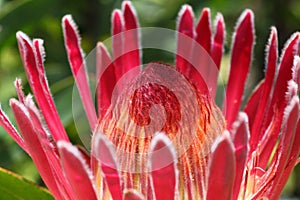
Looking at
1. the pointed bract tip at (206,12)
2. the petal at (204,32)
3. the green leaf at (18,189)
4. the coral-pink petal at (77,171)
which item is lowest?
the green leaf at (18,189)

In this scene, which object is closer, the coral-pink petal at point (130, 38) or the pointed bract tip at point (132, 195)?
the pointed bract tip at point (132, 195)

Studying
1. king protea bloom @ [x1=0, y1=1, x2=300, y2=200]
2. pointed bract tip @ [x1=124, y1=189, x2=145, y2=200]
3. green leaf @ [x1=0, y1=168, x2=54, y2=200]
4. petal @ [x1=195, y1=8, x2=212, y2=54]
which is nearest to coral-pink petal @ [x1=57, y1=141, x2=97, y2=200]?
king protea bloom @ [x1=0, y1=1, x2=300, y2=200]

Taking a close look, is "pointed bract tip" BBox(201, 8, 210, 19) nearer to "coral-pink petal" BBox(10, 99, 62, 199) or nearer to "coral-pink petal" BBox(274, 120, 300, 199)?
"coral-pink petal" BBox(274, 120, 300, 199)

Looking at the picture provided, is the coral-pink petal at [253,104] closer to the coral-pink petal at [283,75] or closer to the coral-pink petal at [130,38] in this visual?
the coral-pink petal at [283,75]

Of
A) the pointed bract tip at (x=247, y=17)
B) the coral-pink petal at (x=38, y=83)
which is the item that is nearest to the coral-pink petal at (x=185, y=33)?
the pointed bract tip at (x=247, y=17)

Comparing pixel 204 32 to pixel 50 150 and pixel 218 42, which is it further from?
pixel 50 150

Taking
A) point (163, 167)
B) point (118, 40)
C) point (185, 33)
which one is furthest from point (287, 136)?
point (118, 40)
